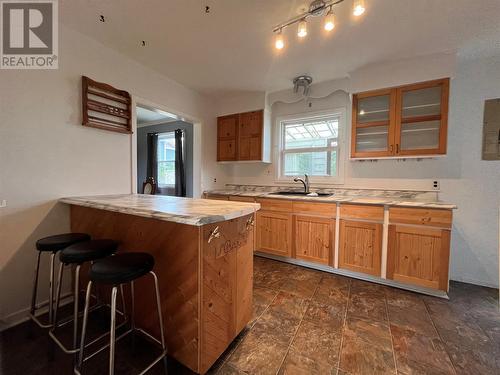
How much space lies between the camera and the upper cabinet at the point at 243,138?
133 inches

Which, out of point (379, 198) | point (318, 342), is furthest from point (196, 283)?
point (379, 198)

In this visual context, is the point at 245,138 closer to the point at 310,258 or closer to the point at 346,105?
the point at 346,105

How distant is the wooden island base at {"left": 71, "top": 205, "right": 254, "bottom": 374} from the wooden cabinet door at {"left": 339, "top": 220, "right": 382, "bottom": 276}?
1.44 m

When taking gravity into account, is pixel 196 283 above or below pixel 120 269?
below

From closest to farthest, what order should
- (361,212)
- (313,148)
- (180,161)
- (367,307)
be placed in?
1. (367,307)
2. (361,212)
3. (313,148)
4. (180,161)

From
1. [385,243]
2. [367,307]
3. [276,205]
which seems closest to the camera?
[367,307]

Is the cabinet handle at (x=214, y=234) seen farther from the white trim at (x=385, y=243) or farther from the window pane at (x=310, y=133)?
the window pane at (x=310, y=133)

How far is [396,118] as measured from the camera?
8.09ft

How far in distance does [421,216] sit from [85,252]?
286cm

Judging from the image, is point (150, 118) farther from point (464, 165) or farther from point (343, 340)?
point (464, 165)

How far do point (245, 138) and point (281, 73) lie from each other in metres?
1.11

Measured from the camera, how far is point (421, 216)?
7.02 feet

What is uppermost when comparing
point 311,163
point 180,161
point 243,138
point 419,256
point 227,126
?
point 227,126

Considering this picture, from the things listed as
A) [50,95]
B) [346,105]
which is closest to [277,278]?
[346,105]
